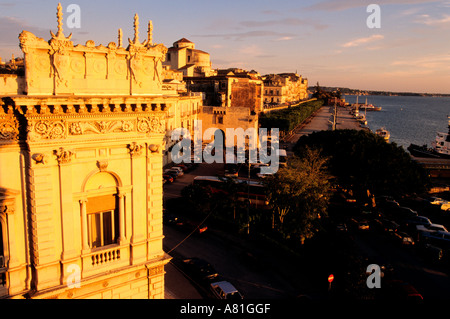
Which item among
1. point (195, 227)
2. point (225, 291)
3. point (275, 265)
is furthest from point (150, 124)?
point (195, 227)

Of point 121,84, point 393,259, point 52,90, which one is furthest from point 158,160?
point 393,259

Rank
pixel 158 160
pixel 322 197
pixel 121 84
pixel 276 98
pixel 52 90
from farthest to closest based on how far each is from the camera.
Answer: pixel 276 98, pixel 322 197, pixel 158 160, pixel 121 84, pixel 52 90

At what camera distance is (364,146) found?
109 feet

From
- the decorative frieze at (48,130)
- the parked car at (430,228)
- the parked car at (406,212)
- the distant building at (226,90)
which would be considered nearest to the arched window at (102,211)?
the decorative frieze at (48,130)

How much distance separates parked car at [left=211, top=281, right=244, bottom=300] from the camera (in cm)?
1820

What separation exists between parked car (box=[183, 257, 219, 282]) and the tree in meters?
6.01

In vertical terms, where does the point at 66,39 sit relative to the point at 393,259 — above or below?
above

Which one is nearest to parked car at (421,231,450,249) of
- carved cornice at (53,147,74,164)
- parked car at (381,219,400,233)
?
parked car at (381,219,400,233)

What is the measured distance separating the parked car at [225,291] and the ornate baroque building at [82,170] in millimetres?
6860

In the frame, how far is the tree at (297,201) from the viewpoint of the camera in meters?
24.2

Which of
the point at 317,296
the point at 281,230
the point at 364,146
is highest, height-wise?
the point at 364,146
